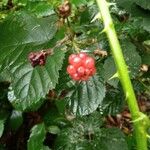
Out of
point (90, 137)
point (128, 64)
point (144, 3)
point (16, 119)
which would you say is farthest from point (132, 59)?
point (16, 119)

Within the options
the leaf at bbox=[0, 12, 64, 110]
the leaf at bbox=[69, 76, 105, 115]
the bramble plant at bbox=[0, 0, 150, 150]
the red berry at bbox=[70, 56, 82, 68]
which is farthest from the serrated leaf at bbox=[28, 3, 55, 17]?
the red berry at bbox=[70, 56, 82, 68]

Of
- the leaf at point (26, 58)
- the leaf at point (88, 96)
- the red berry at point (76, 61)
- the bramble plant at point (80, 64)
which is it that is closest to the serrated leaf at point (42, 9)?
the bramble plant at point (80, 64)

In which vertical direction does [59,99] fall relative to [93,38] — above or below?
below

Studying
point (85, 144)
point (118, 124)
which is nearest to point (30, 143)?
point (85, 144)

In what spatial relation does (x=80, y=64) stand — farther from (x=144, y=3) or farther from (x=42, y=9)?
(x=42, y=9)

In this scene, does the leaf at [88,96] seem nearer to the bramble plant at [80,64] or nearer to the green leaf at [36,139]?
the bramble plant at [80,64]

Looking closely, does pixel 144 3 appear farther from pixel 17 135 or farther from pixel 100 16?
pixel 17 135
